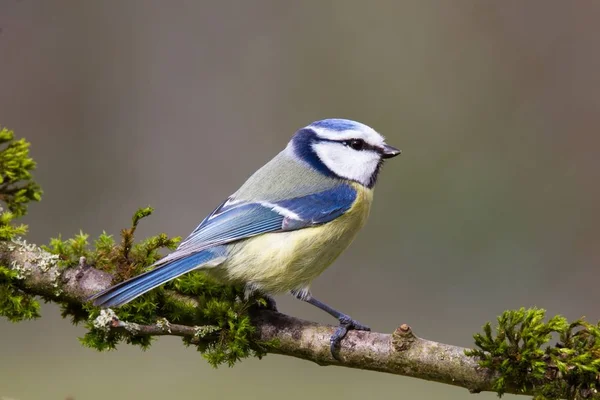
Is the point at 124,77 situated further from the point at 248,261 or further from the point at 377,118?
the point at 248,261

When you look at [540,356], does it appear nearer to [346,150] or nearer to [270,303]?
[270,303]

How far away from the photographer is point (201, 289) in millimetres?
1646

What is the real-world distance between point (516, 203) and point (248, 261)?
207 cm

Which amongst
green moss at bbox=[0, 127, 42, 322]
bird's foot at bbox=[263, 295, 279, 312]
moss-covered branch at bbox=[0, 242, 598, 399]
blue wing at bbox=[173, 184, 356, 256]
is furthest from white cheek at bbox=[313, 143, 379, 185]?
green moss at bbox=[0, 127, 42, 322]

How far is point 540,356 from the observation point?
1.27 meters

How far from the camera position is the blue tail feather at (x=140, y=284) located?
141cm

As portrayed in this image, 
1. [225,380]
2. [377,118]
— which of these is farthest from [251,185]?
[377,118]

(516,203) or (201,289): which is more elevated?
(516,203)

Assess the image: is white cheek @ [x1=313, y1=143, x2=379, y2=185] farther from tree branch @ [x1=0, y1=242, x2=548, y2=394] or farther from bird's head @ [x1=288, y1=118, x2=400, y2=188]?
tree branch @ [x1=0, y1=242, x2=548, y2=394]

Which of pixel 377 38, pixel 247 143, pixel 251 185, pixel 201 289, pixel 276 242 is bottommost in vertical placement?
pixel 201 289

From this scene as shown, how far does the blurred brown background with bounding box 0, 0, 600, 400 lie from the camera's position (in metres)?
3.25

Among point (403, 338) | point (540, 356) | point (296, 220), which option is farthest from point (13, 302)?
point (540, 356)

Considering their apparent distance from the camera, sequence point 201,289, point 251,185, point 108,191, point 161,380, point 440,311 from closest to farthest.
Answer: point 201,289, point 251,185, point 161,380, point 440,311, point 108,191

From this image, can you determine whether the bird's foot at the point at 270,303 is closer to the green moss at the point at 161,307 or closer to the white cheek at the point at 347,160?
the green moss at the point at 161,307
